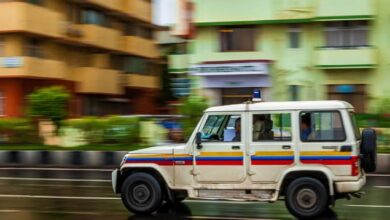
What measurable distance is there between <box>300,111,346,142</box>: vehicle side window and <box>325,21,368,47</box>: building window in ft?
64.3

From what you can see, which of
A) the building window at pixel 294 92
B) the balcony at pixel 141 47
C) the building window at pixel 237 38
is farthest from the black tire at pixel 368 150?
the balcony at pixel 141 47

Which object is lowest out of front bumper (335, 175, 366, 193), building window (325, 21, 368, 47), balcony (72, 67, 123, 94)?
front bumper (335, 175, 366, 193)

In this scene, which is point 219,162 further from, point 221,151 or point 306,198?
point 306,198

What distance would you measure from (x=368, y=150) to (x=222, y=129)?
7.03 ft

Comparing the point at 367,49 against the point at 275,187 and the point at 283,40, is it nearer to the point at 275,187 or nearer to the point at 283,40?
the point at 283,40

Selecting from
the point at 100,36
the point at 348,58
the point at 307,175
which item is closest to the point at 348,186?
the point at 307,175

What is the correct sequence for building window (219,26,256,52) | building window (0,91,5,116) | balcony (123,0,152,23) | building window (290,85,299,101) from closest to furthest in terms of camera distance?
1. building window (290,85,299,101)
2. building window (219,26,256,52)
3. building window (0,91,5,116)
4. balcony (123,0,152,23)

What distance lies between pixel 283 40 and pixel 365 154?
64.9ft

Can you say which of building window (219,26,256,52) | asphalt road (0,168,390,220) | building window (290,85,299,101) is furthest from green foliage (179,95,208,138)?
building window (219,26,256,52)

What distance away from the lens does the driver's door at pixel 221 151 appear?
31.2 feet

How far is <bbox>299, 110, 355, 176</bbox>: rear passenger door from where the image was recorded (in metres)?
9.10

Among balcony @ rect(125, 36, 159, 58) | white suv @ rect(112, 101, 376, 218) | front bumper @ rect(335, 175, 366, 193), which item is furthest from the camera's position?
balcony @ rect(125, 36, 159, 58)

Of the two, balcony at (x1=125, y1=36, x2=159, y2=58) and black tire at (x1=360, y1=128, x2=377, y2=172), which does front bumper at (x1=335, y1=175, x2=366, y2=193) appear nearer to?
black tire at (x1=360, y1=128, x2=377, y2=172)

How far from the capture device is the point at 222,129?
9680 millimetres
